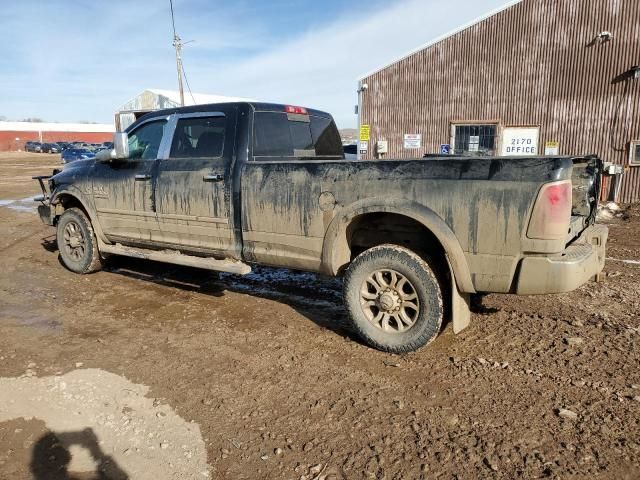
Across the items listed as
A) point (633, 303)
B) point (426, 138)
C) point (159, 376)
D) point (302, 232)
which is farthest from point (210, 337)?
point (426, 138)

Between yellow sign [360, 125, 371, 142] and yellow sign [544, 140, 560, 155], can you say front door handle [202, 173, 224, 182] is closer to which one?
yellow sign [544, 140, 560, 155]

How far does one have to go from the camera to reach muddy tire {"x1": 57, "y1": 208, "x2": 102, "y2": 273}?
235 inches

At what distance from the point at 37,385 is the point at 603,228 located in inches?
187

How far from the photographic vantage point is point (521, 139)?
14508 mm

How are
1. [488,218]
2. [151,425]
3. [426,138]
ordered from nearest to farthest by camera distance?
[151,425], [488,218], [426,138]

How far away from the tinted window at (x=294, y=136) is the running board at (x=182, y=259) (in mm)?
1102

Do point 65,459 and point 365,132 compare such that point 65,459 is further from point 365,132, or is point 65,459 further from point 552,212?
point 365,132

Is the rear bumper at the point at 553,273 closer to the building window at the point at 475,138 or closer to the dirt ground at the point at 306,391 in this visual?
the dirt ground at the point at 306,391

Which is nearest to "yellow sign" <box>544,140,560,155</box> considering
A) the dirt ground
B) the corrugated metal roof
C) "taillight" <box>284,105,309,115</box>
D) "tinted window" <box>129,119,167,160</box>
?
the dirt ground

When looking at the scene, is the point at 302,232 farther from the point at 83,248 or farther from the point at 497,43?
the point at 497,43

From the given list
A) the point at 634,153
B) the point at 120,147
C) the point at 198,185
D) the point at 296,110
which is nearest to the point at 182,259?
the point at 198,185

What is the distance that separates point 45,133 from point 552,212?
8684 cm

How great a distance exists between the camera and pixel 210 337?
13.7ft

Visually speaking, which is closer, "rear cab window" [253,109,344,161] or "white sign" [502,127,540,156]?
"rear cab window" [253,109,344,161]
